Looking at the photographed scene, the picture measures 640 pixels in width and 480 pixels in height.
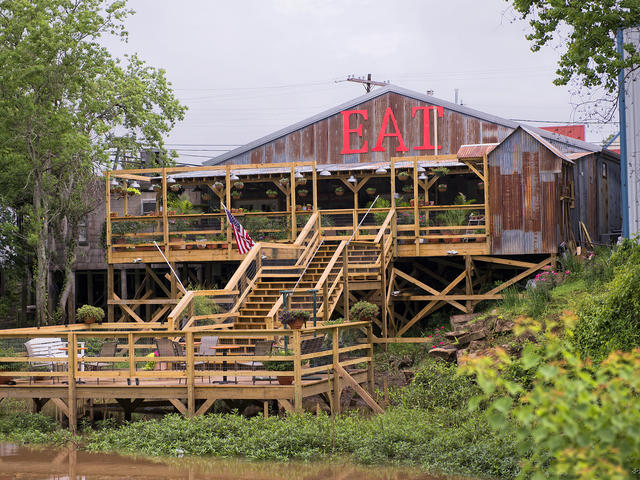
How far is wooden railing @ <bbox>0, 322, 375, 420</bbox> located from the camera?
1376 cm

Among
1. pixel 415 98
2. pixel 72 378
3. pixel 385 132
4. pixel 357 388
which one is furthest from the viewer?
pixel 385 132

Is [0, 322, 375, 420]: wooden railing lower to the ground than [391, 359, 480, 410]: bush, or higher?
higher

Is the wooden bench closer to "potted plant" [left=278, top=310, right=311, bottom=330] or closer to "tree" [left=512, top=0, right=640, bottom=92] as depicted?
"potted plant" [left=278, top=310, right=311, bottom=330]

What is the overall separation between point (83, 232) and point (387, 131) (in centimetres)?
1175

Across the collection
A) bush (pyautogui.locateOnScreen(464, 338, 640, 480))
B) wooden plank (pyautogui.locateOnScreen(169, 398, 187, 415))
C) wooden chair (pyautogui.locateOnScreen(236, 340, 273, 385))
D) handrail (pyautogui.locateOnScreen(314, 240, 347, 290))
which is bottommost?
wooden plank (pyautogui.locateOnScreen(169, 398, 187, 415))


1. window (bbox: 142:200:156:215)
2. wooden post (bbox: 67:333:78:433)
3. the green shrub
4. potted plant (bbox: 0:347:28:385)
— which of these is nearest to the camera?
the green shrub

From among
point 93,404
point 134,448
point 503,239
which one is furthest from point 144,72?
point 134,448

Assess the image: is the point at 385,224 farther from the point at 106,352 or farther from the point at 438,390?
the point at 106,352

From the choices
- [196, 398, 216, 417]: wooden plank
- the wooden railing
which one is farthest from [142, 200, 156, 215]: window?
[196, 398, 216, 417]: wooden plank

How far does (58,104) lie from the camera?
25.2 meters

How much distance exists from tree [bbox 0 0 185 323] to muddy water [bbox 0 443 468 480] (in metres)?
12.6

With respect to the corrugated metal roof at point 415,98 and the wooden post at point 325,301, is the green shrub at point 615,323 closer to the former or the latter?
the wooden post at point 325,301

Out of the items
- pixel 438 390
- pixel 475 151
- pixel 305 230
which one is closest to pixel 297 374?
pixel 438 390

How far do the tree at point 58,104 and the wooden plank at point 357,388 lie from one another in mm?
12357
